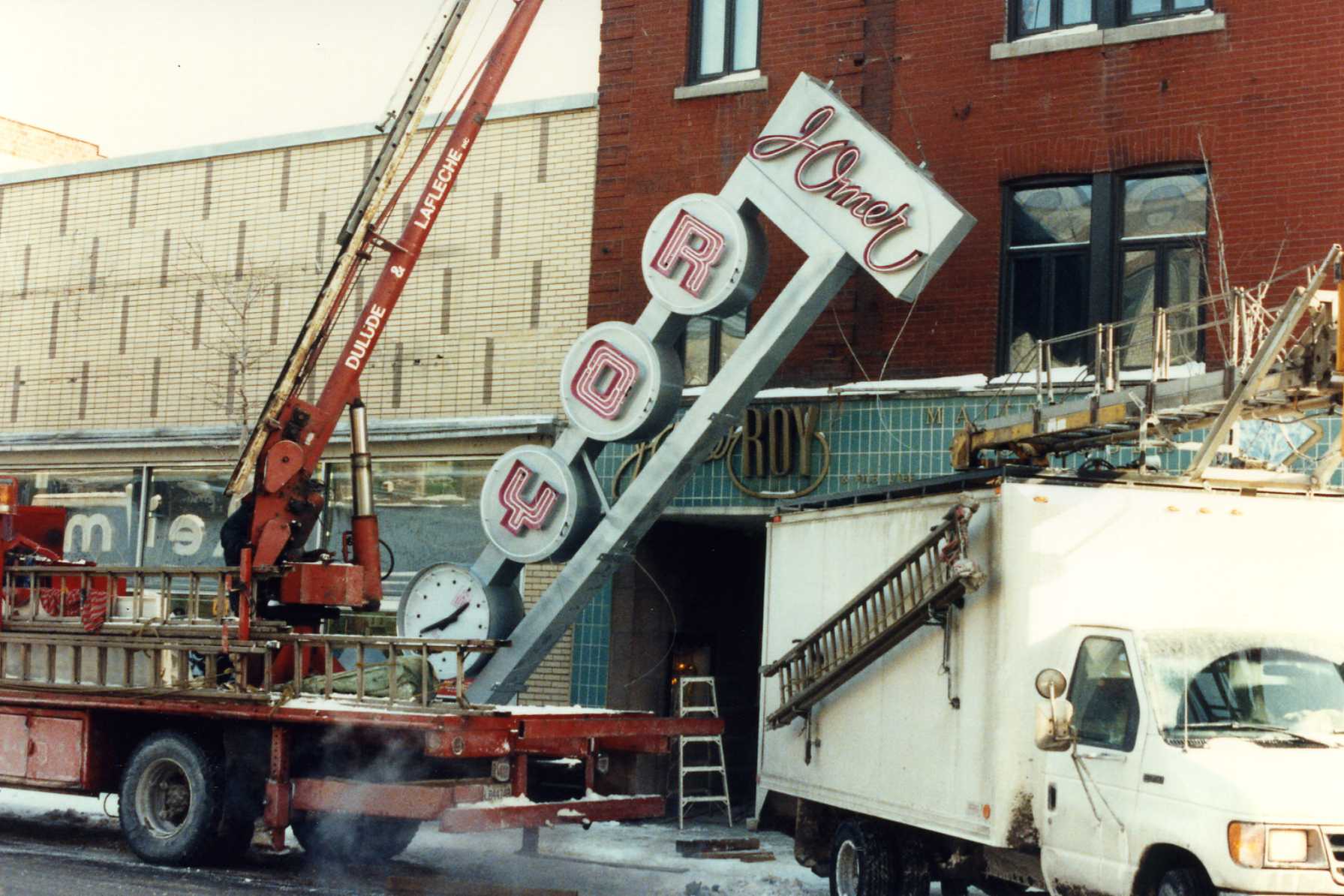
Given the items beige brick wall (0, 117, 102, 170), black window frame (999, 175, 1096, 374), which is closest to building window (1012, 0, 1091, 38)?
black window frame (999, 175, 1096, 374)

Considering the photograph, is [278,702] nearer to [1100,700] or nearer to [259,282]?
[1100,700]

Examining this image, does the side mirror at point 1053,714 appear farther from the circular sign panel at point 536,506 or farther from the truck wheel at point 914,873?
the circular sign panel at point 536,506

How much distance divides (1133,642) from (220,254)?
586 inches

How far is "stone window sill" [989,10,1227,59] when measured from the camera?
1533 centimetres

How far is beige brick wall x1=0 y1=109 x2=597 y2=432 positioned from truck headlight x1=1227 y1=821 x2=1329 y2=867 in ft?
37.4

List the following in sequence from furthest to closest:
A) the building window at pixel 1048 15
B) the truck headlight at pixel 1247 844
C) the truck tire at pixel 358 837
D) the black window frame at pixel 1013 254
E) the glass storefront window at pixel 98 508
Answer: the glass storefront window at pixel 98 508
the building window at pixel 1048 15
the black window frame at pixel 1013 254
the truck tire at pixel 358 837
the truck headlight at pixel 1247 844

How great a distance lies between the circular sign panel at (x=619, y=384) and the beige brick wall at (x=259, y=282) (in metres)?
2.46

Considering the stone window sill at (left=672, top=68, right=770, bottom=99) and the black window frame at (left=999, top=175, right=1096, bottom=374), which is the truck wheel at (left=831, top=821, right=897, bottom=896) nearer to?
the black window frame at (left=999, top=175, right=1096, bottom=374)

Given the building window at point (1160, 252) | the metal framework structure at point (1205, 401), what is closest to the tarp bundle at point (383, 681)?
the metal framework structure at point (1205, 401)

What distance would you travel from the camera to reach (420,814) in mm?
10578

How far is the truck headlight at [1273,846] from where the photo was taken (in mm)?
7527

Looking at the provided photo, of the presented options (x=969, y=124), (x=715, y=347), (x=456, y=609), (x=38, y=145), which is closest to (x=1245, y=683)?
(x=969, y=124)

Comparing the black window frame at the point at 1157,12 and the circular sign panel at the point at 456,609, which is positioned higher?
the black window frame at the point at 1157,12

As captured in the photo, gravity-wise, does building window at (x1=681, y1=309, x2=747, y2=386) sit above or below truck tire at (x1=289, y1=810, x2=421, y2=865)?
above
